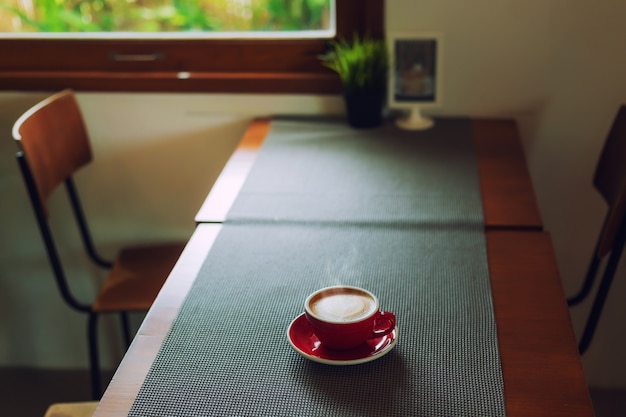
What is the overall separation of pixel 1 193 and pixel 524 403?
1.78 meters

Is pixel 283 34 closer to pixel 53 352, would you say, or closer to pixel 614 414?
pixel 53 352

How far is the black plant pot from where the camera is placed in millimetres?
1707

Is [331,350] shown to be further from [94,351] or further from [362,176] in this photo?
[94,351]

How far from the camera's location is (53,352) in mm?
2277

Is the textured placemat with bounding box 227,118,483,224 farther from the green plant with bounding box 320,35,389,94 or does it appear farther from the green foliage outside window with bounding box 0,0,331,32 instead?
the green foliage outside window with bounding box 0,0,331,32

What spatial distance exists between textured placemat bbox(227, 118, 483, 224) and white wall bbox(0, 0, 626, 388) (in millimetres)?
176

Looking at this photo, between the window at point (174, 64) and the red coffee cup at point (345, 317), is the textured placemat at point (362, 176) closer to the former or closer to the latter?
the window at point (174, 64)

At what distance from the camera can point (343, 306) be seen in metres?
0.92

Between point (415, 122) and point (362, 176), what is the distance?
370 mm

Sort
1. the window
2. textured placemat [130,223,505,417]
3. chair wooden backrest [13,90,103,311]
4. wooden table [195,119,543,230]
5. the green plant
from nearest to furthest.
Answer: textured placemat [130,223,505,417]
wooden table [195,119,543,230]
chair wooden backrest [13,90,103,311]
the green plant
the window

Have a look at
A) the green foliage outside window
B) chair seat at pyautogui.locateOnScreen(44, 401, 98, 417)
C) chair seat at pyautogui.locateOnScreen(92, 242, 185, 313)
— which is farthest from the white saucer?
the green foliage outside window

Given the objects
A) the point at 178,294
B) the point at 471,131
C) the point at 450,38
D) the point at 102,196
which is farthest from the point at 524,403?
the point at 102,196

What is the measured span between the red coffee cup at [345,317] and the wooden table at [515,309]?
17 centimetres

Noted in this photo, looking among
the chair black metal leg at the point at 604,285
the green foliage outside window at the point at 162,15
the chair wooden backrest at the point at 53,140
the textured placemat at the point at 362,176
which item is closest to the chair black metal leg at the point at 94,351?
the chair wooden backrest at the point at 53,140
